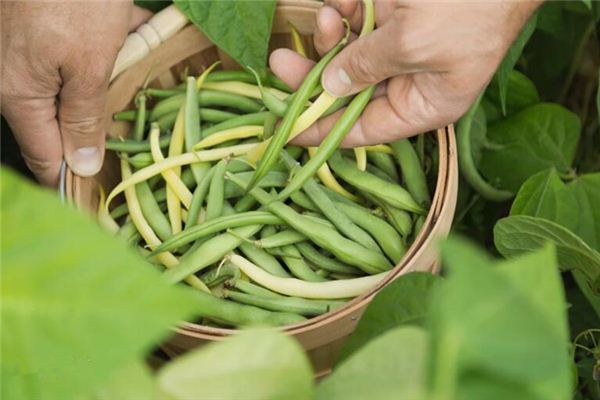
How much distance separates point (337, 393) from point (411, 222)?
60 cm

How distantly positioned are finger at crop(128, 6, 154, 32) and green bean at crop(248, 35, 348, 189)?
0.25m

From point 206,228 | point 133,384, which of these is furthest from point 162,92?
point 133,384

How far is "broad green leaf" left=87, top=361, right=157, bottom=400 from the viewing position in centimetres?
35

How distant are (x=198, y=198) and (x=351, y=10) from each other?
28 cm

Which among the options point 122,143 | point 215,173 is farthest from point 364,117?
point 122,143

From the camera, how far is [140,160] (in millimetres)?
1011

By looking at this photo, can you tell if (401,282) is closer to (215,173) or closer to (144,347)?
(144,347)

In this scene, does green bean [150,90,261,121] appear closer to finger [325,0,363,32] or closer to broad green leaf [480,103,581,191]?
finger [325,0,363,32]

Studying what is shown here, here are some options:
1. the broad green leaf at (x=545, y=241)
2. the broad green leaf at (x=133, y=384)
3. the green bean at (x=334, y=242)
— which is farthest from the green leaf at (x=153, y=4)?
the broad green leaf at (x=133, y=384)

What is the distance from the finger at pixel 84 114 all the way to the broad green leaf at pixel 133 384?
588 mm

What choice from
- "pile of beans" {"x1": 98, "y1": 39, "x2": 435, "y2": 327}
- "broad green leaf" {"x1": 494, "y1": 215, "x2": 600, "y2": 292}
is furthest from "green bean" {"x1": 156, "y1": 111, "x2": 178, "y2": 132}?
"broad green leaf" {"x1": 494, "y1": 215, "x2": 600, "y2": 292}

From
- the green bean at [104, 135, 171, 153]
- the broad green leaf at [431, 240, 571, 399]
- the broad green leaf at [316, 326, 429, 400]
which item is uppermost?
the broad green leaf at [431, 240, 571, 399]

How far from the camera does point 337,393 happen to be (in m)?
0.37

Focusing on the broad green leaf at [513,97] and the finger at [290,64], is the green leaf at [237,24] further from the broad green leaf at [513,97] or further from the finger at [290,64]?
the broad green leaf at [513,97]
